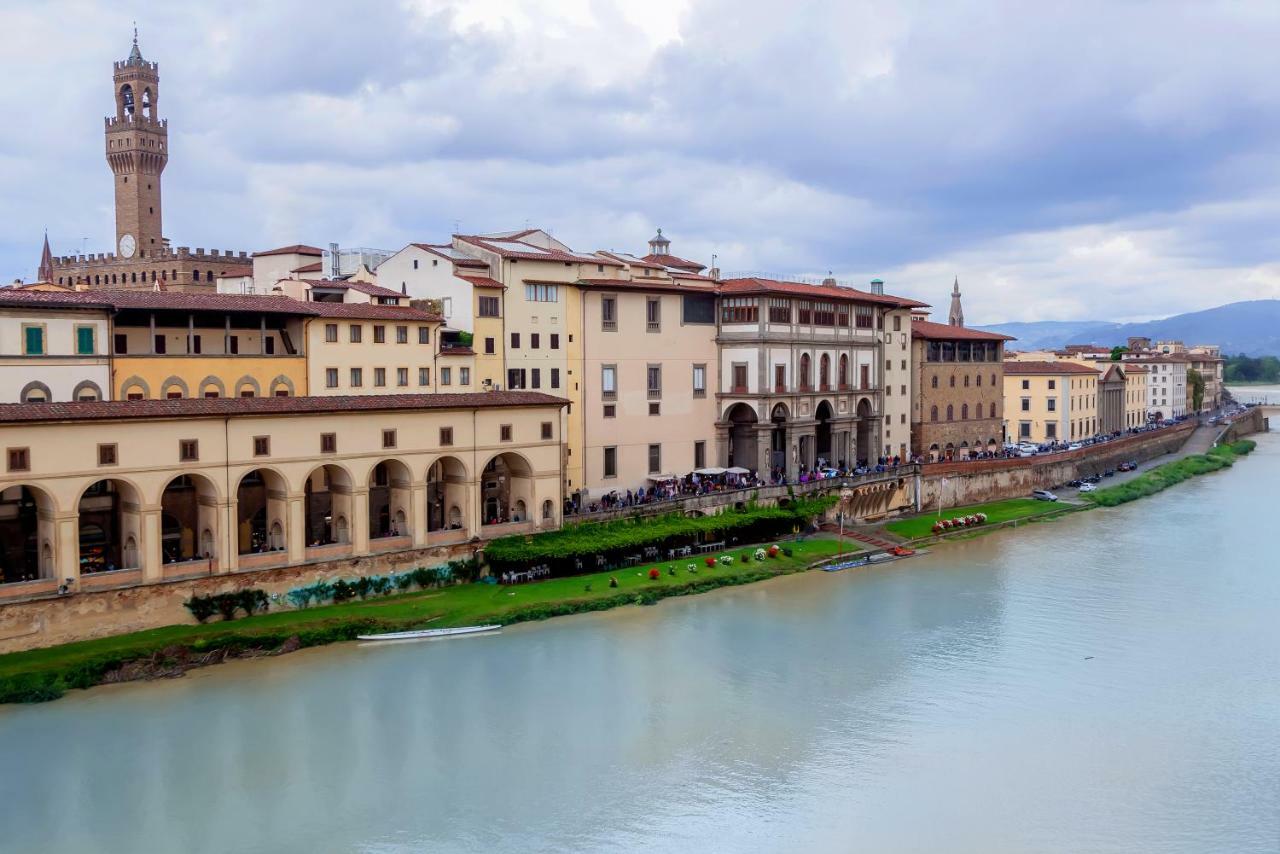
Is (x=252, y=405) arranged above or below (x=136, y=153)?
below

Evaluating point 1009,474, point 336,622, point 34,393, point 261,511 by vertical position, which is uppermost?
point 34,393

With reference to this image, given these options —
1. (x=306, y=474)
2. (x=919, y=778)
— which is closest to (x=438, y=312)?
(x=306, y=474)

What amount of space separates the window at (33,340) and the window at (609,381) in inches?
758

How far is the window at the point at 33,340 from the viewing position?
29.7 meters

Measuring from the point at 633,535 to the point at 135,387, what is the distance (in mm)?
15907

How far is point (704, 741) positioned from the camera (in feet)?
78.1

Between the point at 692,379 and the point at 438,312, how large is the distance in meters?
11.5

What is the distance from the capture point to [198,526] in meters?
32.1

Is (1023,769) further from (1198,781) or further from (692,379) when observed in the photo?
(692,379)

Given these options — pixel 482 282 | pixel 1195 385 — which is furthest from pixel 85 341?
pixel 1195 385

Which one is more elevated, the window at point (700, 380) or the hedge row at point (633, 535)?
the window at point (700, 380)

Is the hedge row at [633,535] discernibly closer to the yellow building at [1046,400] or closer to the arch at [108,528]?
the arch at [108,528]

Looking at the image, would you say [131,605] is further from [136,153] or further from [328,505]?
[136,153]

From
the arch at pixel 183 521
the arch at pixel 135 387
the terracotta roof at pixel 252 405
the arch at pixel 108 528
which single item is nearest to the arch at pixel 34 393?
the arch at pixel 135 387
